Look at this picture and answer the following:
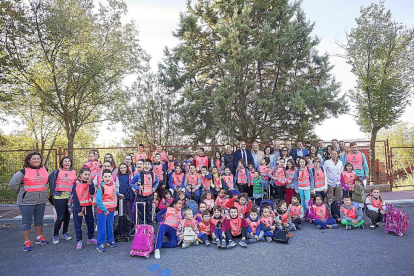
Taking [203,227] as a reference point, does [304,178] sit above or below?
above

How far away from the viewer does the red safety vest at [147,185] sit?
5930 mm

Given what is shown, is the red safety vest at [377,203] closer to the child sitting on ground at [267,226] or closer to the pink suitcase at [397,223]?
the pink suitcase at [397,223]

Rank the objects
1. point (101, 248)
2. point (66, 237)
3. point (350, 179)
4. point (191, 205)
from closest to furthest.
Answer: point (101, 248)
point (66, 237)
point (191, 205)
point (350, 179)

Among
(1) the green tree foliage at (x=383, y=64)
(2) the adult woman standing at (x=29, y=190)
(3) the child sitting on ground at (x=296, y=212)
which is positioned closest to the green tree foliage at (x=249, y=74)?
(1) the green tree foliage at (x=383, y=64)

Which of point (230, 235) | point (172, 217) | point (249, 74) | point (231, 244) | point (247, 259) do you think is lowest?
point (247, 259)

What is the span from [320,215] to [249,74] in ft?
34.6

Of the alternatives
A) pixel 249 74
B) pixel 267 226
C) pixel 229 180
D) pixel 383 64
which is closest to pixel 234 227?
pixel 267 226

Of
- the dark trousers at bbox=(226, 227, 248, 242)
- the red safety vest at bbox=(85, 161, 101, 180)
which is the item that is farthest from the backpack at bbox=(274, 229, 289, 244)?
the red safety vest at bbox=(85, 161, 101, 180)

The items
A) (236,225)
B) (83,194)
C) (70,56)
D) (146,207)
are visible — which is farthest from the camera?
(70,56)

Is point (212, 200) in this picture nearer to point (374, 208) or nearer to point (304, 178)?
point (304, 178)

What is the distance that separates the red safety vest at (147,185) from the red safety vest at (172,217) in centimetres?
70

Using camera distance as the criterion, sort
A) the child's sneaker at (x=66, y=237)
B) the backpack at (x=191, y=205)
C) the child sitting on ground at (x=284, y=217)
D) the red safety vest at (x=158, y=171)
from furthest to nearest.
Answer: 1. the red safety vest at (x=158, y=171)
2. the backpack at (x=191, y=205)
3. the child sitting on ground at (x=284, y=217)
4. the child's sneaker at (x=66, y=237)

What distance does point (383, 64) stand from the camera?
51.0 feet

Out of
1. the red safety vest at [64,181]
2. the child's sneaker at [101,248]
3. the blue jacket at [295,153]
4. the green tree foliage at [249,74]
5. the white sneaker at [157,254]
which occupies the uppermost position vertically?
the green tree foliage at [249,74]
